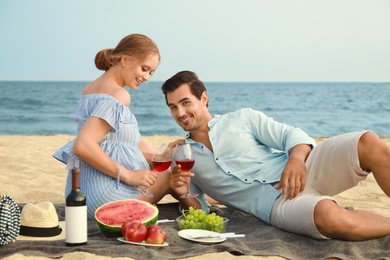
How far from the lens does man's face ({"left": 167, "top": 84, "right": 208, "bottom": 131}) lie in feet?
18.2

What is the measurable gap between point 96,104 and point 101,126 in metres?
0.20

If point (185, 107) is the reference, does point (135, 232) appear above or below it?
below

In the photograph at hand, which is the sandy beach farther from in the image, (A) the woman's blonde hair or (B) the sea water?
(B) the sea water

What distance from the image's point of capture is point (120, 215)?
512 cm

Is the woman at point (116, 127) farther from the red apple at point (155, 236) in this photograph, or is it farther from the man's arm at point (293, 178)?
the man's arm at point (293, 178)

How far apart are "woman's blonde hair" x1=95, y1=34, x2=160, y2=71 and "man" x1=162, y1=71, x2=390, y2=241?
0.33 meters

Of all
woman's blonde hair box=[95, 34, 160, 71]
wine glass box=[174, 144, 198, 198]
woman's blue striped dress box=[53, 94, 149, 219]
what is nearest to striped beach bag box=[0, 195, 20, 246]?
woman's blue striped dress box=[53, 94, 149, 219]

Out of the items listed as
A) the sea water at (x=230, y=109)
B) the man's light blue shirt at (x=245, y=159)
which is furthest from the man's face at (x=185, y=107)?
the sea water at (x=230, y=109)

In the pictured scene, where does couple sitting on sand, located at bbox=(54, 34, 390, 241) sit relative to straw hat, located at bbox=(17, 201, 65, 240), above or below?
above

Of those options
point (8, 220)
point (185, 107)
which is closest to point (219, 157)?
point (185, 107)

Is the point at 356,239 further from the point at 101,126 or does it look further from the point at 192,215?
the point at 101,126


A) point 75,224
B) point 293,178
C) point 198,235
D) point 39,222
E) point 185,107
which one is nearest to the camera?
point 75,224

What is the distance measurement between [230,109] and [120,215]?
30.8 m

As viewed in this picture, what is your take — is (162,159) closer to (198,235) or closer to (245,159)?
(198,235)
